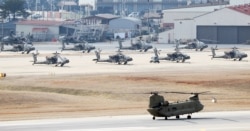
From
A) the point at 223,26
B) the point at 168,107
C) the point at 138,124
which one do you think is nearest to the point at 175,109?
the point at 168,107

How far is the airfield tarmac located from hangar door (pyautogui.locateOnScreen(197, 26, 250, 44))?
5172 centimetres

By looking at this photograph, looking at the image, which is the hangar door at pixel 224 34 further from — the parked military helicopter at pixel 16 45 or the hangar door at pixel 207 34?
the parked military helicopter at pixel 16 45

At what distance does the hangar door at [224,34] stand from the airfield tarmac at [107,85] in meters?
51.7

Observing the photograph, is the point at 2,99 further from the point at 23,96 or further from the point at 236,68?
the point at 236,68

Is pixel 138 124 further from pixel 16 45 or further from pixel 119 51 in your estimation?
pixel 16 45

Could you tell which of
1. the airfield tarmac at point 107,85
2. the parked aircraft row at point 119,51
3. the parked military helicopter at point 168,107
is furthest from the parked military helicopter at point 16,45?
the parked military helicopter at point 168,107

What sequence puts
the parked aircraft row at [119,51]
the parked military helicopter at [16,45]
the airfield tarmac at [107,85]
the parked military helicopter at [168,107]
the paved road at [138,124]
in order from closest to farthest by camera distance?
1. the paved road at [138,124]
2. the parked military helicopter at [168,107]
3. the airfield tarmac at [107,85]
4. the parked aircraft row at [119,51]
5. the parked military helicopter at [16,45]

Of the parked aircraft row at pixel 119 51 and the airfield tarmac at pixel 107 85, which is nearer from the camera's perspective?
the airfield tarmac at pixel 107 85

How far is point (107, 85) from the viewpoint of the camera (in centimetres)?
8206

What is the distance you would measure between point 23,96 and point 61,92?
884 centimetres

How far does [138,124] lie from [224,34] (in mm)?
124785

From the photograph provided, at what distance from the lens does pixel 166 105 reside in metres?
56.9

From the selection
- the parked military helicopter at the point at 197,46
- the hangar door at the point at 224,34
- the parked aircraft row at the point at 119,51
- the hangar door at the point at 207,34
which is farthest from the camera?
the hangar door at the point at 207,34

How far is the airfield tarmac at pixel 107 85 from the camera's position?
212 feet
